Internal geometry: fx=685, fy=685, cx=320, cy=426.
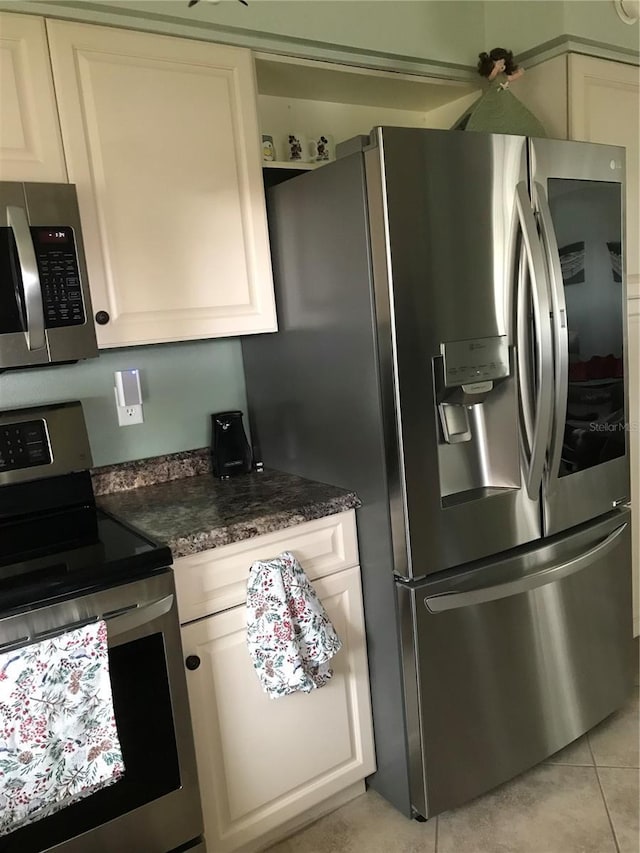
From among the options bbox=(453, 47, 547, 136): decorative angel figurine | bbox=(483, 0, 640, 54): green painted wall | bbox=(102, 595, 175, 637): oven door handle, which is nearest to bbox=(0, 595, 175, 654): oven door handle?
bbox=(102, 595, 175, 637): oven door handle

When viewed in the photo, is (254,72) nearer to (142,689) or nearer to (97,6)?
(97,6)

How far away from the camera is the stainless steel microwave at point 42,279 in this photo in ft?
4.82

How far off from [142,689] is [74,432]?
0.68 m

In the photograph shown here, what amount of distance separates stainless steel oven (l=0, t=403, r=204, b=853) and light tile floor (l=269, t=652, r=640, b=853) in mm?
463

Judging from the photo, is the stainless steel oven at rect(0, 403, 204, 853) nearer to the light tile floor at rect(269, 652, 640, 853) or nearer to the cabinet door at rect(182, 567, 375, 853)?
the cabinet door at rect(182, 567, 375, 853)

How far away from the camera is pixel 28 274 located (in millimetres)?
1469

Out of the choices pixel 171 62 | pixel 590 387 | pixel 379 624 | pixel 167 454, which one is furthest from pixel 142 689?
pixel 171 62

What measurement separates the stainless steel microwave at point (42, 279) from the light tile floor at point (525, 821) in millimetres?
1412

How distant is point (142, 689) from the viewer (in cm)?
145

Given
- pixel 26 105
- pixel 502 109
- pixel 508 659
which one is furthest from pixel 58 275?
pixel 508 659

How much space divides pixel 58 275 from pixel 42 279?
0.12ft

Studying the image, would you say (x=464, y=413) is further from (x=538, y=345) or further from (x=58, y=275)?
(x=58, y=275)

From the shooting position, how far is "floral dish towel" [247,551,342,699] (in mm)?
1579

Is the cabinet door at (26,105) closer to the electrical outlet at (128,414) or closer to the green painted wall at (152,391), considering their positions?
the green painted wall at (152,391)
